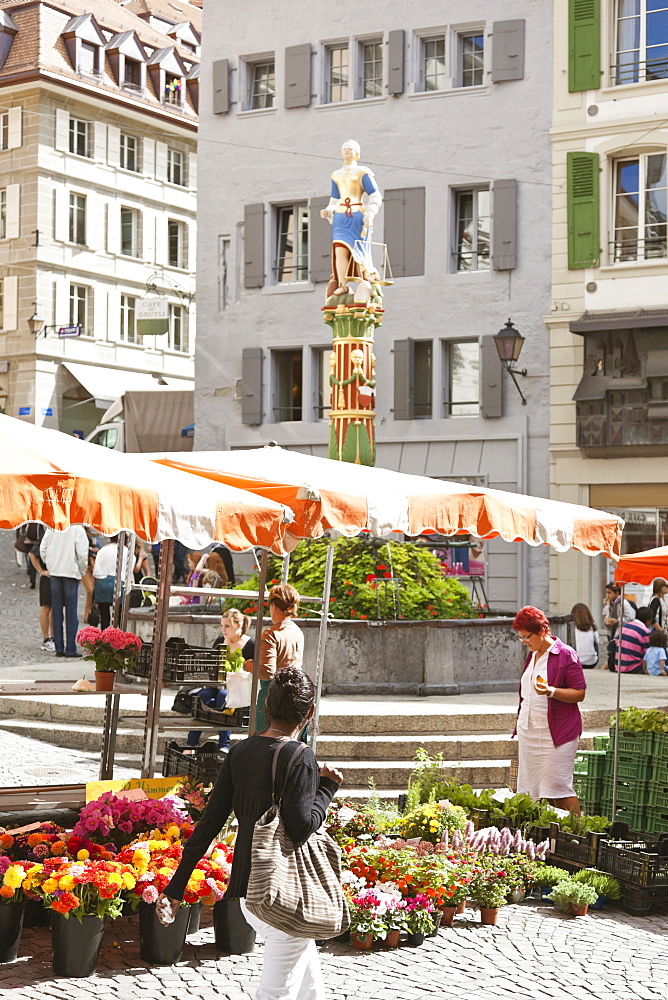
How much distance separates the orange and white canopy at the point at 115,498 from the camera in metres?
6.54

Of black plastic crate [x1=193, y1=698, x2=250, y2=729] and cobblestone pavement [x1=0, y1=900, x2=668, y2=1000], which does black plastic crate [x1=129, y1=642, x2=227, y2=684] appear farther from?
cobblestone pavement [x1=0, y1=900, x2=668, y2=1000]

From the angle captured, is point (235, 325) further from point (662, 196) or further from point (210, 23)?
point (662, 196)

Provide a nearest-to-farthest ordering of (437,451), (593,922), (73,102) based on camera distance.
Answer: (593,922) → (437,451) → (73,102)

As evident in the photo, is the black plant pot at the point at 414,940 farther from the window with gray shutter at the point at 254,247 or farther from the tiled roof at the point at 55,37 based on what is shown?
the tiled roof at the point at 55,37

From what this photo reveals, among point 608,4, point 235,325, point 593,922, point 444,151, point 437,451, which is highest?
point 608,4

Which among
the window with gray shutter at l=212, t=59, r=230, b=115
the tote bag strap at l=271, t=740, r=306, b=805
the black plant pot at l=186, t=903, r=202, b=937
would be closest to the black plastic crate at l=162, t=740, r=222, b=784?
the black plant pot at l=186, t=903, r=202, b=937

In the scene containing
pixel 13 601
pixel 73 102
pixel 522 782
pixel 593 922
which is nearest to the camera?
pixel 593 922

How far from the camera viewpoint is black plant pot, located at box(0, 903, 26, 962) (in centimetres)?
681

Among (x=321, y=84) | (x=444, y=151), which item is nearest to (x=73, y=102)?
(x=321, y=84)

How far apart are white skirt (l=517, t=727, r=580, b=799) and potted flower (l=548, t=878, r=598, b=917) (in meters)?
1.47

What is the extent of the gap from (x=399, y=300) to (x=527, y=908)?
75.7 ft

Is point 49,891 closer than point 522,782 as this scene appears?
Yes

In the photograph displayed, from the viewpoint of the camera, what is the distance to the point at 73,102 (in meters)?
43.5

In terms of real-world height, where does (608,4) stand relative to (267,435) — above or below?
above
